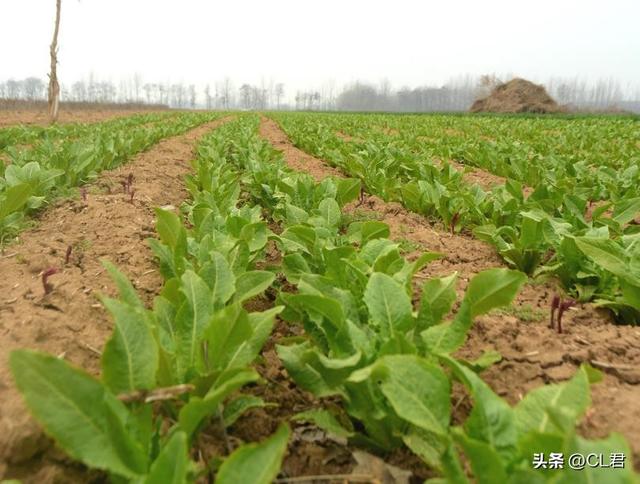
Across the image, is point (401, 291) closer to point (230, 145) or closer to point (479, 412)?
point (479, 412)

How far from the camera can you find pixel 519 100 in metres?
47.9

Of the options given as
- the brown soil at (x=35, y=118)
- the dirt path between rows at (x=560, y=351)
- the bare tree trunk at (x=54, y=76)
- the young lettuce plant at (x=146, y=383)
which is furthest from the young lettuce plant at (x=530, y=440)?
the brown soil at (x=35, y=118)

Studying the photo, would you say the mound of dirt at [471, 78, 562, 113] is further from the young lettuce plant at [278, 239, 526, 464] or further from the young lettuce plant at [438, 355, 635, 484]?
the young lettuce plant at [438, 355, 635, 484]

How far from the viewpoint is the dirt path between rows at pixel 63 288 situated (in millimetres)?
1192

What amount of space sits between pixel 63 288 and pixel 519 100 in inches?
2047

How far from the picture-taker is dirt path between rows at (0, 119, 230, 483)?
3.91 feet

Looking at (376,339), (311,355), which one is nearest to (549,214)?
(376,339)

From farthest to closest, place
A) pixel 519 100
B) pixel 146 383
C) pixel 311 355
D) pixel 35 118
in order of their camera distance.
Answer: pixel 519 100 < pixel 35 118 < pixel 311 355 < pixel 146 383

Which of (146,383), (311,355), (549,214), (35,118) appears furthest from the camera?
(35,118)

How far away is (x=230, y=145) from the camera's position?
9758mm

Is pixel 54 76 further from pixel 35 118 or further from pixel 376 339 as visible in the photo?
pixel 376 339

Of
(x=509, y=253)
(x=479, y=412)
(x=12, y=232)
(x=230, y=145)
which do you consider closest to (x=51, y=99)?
(x=230, y=145)

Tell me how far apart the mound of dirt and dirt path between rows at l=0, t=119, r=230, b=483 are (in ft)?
158

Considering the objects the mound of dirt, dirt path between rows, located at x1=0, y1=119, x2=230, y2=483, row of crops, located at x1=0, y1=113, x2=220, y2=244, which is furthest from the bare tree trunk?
the mound of dirt
